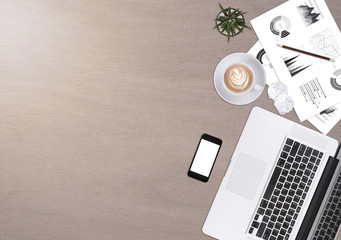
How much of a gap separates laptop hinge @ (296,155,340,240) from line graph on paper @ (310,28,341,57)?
1.02 ft

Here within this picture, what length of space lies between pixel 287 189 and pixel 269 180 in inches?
2.3

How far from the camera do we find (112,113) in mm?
1142

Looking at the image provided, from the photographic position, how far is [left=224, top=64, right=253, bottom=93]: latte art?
1123 mm

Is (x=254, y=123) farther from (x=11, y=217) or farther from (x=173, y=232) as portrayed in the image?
(x=11, y=217)

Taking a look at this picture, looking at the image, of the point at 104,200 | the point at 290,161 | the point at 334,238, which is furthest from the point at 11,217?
the point at 334,238

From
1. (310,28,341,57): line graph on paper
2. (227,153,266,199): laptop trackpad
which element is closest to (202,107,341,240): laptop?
(227,153,266,199): laptop trackpad

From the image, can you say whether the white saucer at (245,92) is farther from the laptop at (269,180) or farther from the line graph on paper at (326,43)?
the line graph on paper at (326,43)

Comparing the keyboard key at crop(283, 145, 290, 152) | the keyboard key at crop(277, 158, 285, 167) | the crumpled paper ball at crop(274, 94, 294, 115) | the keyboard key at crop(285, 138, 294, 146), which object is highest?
the crumpled paper ball at crop(274, 94, 294, 115)

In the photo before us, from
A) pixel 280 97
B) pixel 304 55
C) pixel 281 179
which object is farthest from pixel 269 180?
pixel 304 55

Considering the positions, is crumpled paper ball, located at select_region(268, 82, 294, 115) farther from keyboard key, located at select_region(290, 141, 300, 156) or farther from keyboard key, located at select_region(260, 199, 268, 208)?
keyboard key, located at select_region(260, 199, 268, 208)

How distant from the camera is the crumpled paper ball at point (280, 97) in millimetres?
1110

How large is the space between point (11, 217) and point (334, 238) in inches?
38.2

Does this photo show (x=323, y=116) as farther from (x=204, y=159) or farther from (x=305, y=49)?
(x=204, y=159)

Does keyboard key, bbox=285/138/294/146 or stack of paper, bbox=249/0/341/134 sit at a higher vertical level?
stack of paper, bbox=249/0/341/134
